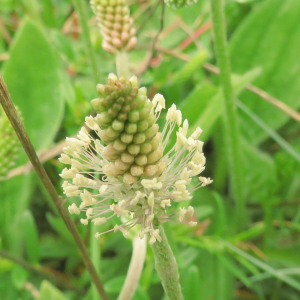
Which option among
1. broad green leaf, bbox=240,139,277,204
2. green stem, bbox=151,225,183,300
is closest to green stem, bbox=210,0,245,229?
broad green leaf, bbox=240,139,277,204

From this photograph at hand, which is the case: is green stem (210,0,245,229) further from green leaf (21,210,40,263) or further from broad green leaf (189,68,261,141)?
green leaf (21,210,40,263)

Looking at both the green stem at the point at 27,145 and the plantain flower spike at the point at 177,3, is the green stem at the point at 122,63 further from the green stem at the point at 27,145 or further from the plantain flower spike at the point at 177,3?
the green stem at the point at 27,145

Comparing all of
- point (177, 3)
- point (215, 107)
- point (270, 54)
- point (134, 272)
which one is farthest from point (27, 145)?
point (270, 54)

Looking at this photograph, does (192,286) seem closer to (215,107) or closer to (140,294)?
(140,294)

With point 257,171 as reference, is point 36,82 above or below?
above

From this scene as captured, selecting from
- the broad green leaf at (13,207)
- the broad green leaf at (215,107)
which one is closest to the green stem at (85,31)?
the broad green leaf at (215,107)
